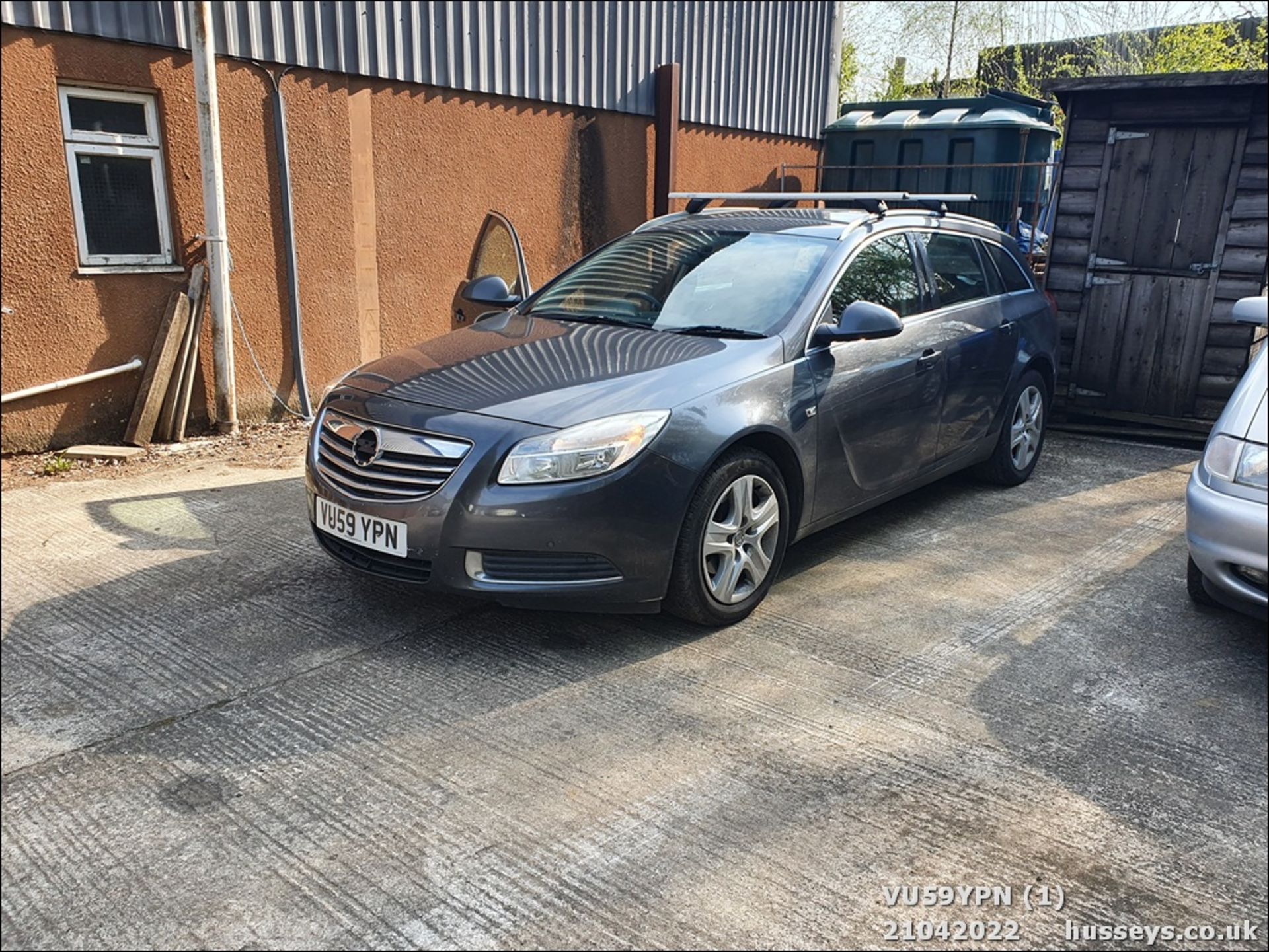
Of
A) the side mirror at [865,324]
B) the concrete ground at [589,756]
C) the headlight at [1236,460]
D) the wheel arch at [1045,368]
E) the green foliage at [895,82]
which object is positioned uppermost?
the green foliage at [895,82]

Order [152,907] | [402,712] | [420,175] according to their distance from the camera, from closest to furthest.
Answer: [152,907] < [402,712] < [420,175]

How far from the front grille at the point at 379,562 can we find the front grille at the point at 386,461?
8.2 inches

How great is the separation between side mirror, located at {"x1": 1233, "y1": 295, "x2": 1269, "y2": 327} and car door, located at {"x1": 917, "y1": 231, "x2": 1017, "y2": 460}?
1.38 m

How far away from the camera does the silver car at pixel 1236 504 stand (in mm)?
2684

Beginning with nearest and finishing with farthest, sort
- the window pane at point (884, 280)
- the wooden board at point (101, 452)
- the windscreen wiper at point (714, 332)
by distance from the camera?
the wooden board at point (101, 452) → the windscreen wiper at point (714, 332) → the window pane at point (884, 280)

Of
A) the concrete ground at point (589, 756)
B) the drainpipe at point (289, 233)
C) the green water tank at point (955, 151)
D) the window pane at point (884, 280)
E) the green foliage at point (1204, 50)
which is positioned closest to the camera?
the concrete ground at point (589, 756)

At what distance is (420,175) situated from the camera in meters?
7.72

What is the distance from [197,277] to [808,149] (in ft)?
26.4

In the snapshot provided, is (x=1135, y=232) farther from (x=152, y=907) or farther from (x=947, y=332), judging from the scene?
(x=152, y=907)

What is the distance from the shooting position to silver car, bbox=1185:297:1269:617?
268 centimetres

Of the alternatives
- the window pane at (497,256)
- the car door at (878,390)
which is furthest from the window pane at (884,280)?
the window pane at (497,256)

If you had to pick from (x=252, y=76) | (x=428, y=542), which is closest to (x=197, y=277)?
(x=252, y=76)

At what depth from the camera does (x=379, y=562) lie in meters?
3.53

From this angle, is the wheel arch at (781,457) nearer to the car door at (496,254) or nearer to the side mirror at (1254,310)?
the side mirror at (1254,310)
